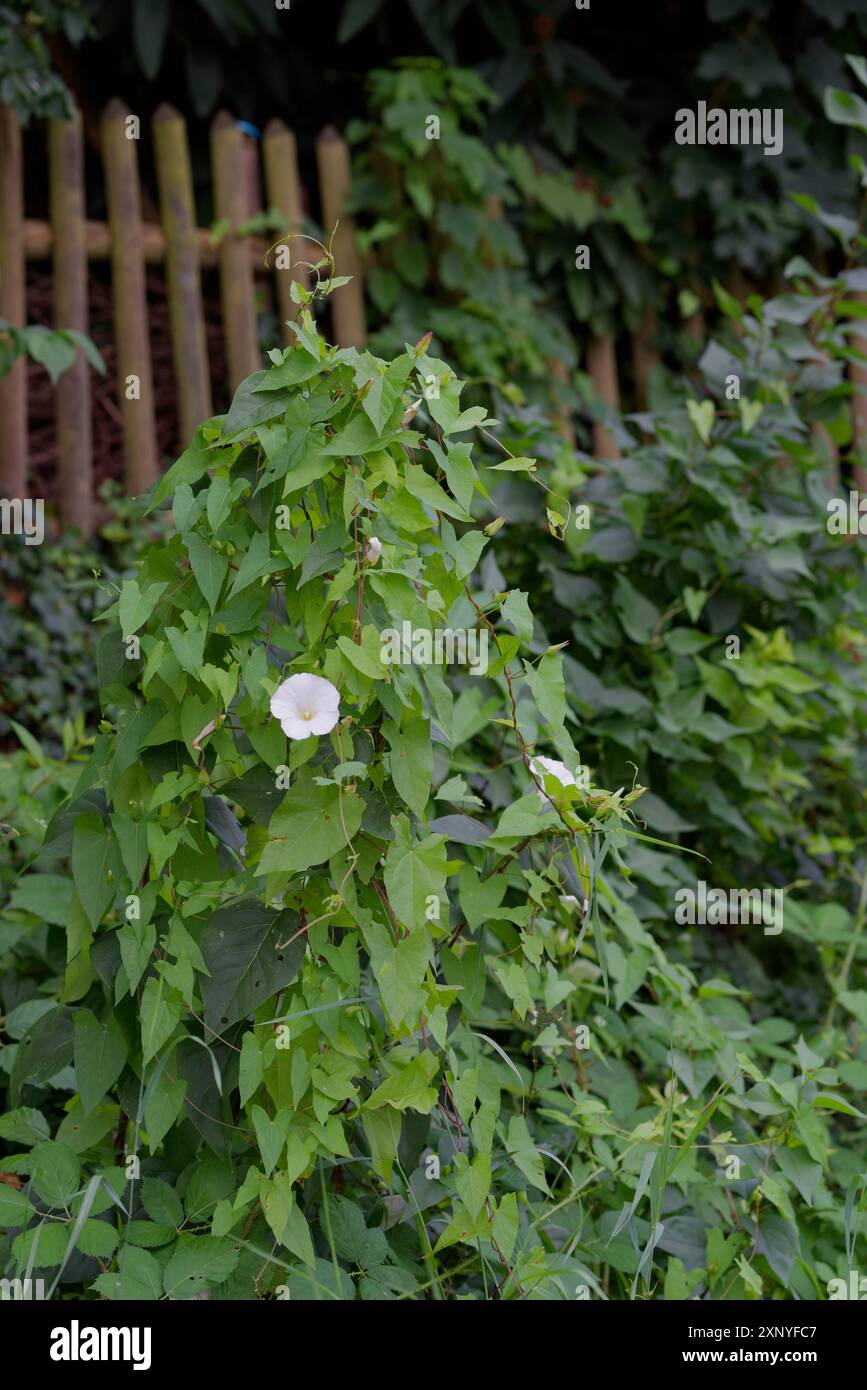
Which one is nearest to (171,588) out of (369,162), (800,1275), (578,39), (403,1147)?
(403,1147)

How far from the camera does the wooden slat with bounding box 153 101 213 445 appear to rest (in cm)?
389

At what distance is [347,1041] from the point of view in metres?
1.24

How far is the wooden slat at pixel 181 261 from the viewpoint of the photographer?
389cm

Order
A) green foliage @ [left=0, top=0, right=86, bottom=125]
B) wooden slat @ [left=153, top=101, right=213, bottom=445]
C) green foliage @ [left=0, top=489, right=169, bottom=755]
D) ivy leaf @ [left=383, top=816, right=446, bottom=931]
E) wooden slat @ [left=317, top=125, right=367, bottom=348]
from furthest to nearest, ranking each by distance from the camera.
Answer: wooden slat @ [left=317, top=125, right=367, bottom=348] < wooden slat @ [left=153, top=101, right=213, bottom=445] < green foliage @ [left=0, top=0, right=86, bottom=125] < green foliage @ [left=0, top=489, right=169, bottom=755] < ivy leaf @ [left=383, top=816, right=446, bottom=931]

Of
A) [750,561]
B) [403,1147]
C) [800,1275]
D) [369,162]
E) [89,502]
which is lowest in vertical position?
[800,1275]

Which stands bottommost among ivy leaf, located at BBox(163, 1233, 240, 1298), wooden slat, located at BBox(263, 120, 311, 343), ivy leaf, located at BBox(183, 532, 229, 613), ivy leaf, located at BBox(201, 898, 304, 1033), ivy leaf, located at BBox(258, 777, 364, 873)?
ivy leaf, located at BBox(163, 1233, 240, 1298)

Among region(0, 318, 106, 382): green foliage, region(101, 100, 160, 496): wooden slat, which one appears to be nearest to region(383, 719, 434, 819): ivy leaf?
region(0, 318, 106, 382): green foliage

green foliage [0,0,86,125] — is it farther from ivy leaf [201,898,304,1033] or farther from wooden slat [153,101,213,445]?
ivy leaf [201,898,304,1033]

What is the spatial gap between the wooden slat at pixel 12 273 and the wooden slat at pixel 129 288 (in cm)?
28

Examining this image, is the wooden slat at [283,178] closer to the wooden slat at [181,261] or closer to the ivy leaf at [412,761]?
the wooden slat at [181,261]

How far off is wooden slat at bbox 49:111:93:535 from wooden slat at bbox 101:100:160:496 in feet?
0.33

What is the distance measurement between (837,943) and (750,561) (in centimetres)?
76

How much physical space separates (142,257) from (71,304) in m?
0.29
